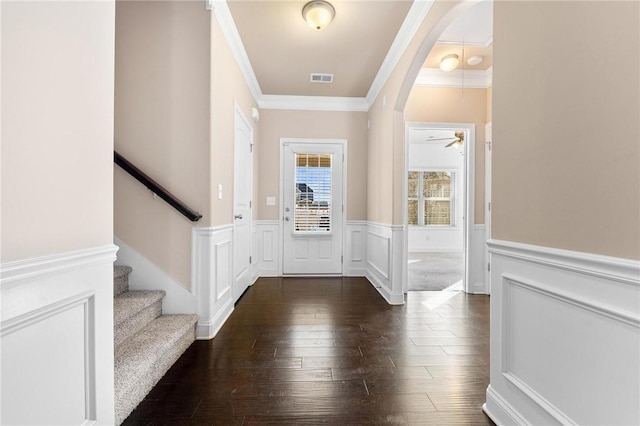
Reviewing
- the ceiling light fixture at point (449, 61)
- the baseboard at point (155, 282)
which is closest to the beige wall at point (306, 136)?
the ceiling light fixture at point (449, 61)

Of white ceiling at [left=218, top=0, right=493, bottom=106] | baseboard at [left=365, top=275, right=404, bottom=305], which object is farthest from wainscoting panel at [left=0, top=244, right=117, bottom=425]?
baseboard at [left=365, top=275, right=404, bottom=305]

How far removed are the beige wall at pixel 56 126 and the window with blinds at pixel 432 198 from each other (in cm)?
783

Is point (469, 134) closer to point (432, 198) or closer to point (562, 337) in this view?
point (562, 337)

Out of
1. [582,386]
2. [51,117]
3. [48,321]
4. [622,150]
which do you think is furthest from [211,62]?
[582,386]

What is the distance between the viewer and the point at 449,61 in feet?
11.0

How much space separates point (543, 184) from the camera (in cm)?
121

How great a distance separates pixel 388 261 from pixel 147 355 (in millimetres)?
2509

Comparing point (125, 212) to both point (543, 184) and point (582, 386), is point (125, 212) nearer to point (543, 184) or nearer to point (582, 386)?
point (543, 184)

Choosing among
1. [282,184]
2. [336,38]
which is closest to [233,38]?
[336,38]

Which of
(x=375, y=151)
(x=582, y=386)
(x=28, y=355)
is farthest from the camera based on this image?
(x=375, y=151)

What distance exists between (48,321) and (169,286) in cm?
153

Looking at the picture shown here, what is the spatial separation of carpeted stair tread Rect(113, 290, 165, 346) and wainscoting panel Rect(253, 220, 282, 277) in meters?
2.26

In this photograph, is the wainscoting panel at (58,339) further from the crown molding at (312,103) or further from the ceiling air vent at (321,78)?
the crown molding at (312,103)

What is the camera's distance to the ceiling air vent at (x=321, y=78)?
3.83 metres
